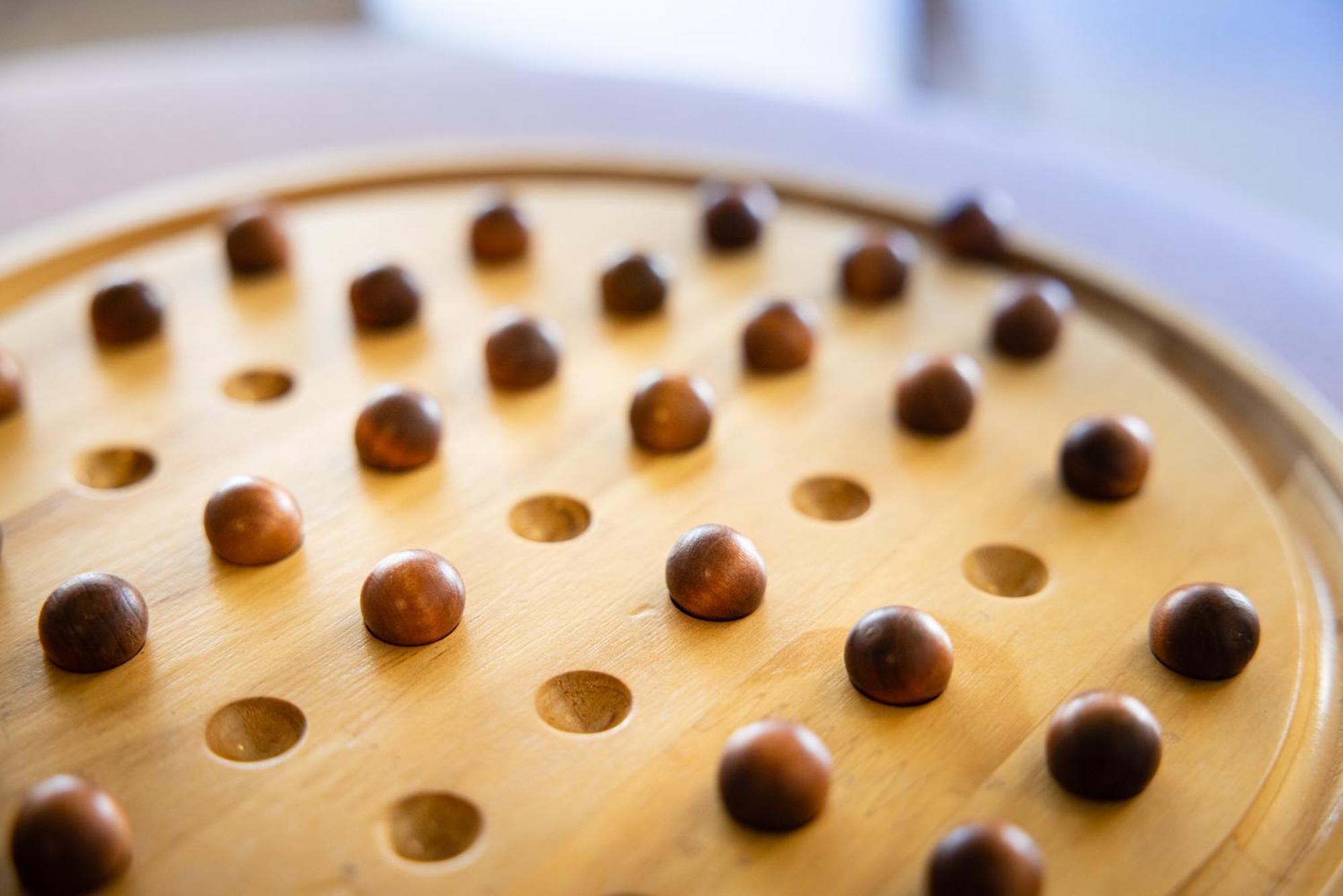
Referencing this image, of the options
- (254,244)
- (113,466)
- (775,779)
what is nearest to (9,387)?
(113,466)

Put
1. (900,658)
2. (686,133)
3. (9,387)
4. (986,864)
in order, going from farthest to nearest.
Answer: (686,133)
(9,387)
(900,658)
(986,864)

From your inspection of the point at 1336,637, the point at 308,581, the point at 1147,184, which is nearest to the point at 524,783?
the point at 308,581

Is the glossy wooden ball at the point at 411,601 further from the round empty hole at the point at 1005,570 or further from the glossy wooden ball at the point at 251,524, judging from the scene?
the round empty hole at the point at 1005,570

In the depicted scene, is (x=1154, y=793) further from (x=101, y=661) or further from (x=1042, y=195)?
(x=1042, y=195)

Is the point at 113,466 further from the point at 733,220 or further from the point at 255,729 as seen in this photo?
the point at 733,220

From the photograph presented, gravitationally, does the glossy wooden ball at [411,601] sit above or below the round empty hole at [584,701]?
above

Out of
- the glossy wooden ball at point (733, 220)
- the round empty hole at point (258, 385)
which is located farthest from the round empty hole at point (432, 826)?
the glossy wooden ball at point (733, 220)
